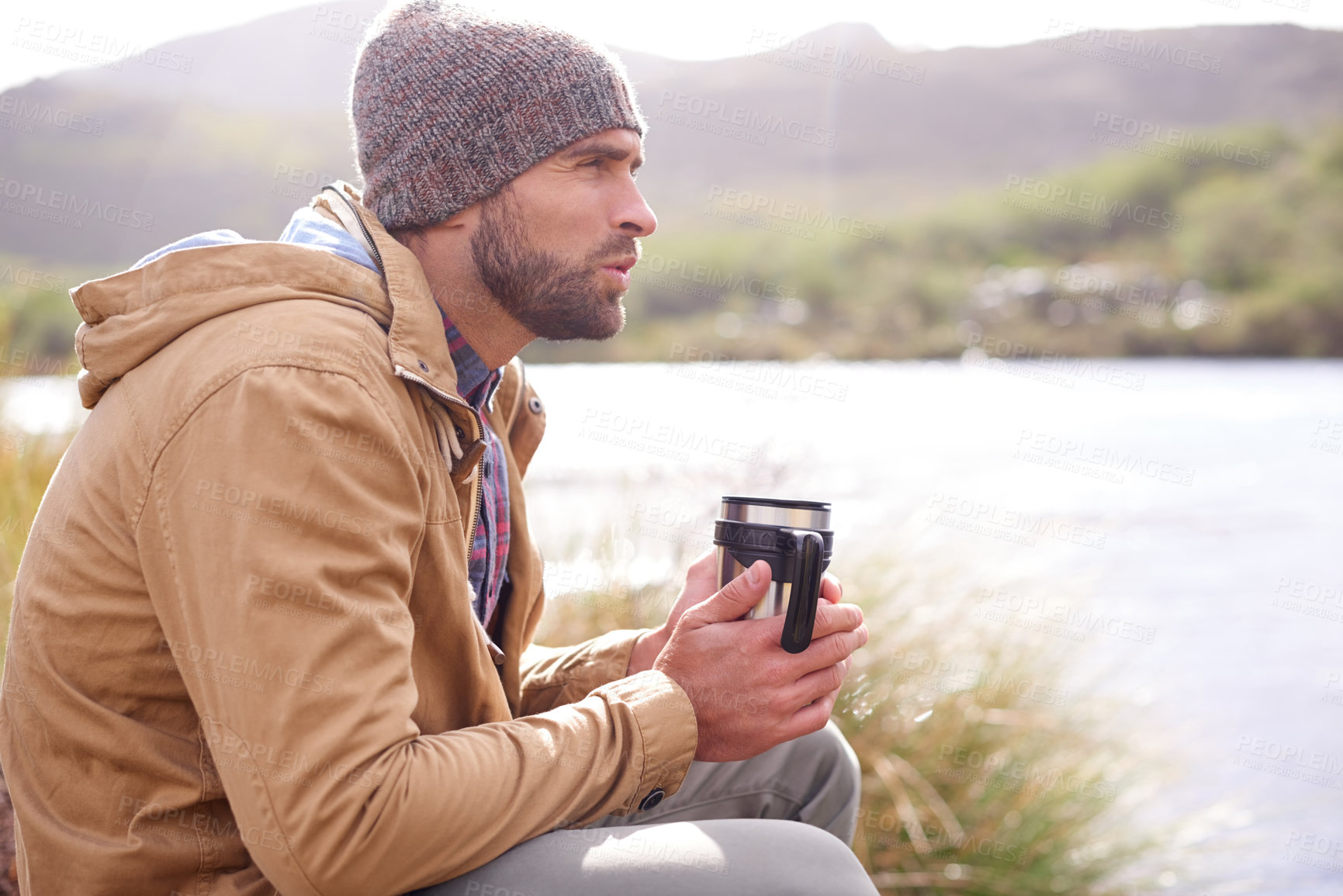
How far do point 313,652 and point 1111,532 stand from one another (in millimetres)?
8775

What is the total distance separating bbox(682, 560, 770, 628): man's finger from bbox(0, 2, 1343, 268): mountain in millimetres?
47899

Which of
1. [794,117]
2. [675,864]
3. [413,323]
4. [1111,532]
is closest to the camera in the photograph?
[675,864]

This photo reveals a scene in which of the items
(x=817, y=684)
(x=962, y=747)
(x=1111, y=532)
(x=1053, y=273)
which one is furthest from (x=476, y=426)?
(x=1053, y=273)

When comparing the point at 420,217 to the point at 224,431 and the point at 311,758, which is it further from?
the point at 311,758

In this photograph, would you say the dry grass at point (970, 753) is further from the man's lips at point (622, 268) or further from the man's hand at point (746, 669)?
the man's lips at point (622, 268)

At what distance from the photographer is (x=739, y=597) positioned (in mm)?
1509

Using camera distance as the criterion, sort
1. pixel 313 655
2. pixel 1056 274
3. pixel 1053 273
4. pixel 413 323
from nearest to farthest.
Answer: pixel 313 655 → pixel 413 323 → pixel 1056 274 → pixel 1053 273

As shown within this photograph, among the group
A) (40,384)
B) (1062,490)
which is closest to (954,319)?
(1062,490)

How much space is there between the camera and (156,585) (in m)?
1.22

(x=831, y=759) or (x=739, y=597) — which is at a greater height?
(x=739, y=597)

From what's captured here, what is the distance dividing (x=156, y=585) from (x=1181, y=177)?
90452 mm

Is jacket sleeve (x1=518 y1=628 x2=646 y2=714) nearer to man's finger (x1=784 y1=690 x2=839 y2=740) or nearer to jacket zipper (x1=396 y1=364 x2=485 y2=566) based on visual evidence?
jacket zipper (x1=396 y1=364 x2=485 y2=566)

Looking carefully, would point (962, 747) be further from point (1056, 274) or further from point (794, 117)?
point (794, 117)

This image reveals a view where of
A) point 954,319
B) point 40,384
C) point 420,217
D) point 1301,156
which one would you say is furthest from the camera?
point 1301,156
